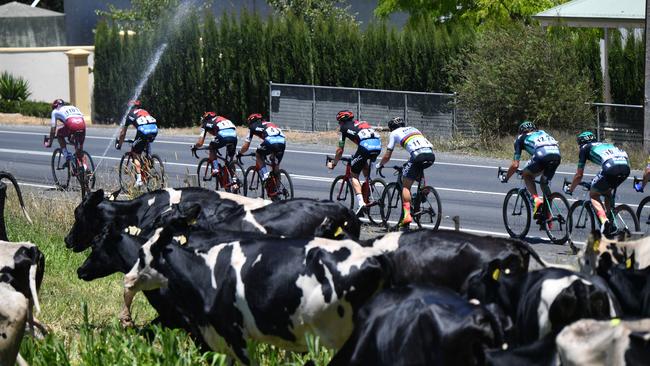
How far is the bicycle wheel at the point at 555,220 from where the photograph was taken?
736 inches

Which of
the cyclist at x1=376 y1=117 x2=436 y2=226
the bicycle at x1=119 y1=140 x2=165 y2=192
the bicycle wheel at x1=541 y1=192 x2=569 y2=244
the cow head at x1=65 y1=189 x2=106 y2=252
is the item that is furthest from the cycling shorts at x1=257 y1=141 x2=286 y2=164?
the cow head at x1=65 y1=189 x2=106 y2=252

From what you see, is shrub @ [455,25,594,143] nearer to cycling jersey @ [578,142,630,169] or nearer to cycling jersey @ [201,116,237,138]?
cycling jersey @ [201,116,237,138]

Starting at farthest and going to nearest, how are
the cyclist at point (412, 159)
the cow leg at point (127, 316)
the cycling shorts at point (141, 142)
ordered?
the cycling shorts at point (141, 142)
the cyclist at point (412, 159)
the cow leg at point (127, 316)

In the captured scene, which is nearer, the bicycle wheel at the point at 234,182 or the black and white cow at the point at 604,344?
the black and white cow at the point at 604,344

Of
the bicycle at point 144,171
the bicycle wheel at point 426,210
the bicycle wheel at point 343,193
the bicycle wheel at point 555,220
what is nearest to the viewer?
the bicycle wheel at point 555,220

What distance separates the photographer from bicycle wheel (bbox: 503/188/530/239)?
19.4m

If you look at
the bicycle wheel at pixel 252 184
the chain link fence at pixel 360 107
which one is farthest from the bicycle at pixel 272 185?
the chain link fence at pixel 360 107

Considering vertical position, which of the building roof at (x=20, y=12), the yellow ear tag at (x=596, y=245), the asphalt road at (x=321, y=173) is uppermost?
the building roof at (x=20, y=12)

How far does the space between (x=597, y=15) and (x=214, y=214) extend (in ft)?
92.6

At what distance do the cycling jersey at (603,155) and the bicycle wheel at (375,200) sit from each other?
353cm

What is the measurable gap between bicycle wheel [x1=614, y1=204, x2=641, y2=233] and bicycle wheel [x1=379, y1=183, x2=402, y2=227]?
11.5ft

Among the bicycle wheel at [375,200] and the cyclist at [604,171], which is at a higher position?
the cyclist at [604,171]

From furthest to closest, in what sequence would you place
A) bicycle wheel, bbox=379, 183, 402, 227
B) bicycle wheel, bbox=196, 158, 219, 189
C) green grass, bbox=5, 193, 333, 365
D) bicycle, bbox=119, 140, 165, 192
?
bicycle wheel, bbox=196, 158, 219, 189 < bicycle, bbox=119, 140, 165, 192 < bicycle wheel, bbox=379, 183, 402, 227 < green grass, bbox=5, 193, 333, 365

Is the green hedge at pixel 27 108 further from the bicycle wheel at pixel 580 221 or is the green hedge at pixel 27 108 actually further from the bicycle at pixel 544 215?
the bicycle wheel at pixel 580 221
